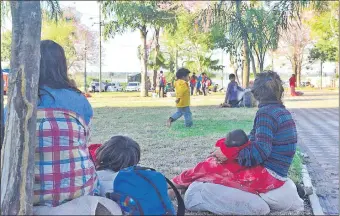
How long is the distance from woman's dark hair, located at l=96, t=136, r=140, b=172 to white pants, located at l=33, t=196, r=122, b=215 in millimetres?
708

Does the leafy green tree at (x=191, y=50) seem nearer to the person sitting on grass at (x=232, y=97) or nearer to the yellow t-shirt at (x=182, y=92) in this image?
the person sitting on grass at (x=232, y=97)

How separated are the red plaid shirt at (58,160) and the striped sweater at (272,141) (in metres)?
1.51

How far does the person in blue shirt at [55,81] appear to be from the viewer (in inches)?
124

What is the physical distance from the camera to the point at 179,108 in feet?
35.5

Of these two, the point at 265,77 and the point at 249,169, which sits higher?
the point at 265,77

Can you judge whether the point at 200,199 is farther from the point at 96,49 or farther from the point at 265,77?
the point at 96,49

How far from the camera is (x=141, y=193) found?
3.28 metres

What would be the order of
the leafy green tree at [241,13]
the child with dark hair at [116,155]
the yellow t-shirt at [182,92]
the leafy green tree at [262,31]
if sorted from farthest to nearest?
the leafy green tree at [262,31]
the leafy green tree at [241,13]
the yellow t-shirt at [182,92]
the child with dark hair at [116,155]

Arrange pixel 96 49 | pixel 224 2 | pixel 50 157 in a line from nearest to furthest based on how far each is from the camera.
Answer: pixel 50 157 < pixel 224 2 < pixel 96 49

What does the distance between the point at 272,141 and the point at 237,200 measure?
0.54 metres

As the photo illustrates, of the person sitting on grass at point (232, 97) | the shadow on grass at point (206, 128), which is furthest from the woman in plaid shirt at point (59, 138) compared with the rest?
the person sitting on grass at point (232, 97)

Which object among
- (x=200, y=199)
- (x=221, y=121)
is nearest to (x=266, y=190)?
(x=200, y=199)

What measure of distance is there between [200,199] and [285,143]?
81cm

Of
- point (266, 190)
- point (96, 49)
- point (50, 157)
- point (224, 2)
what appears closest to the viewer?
point (50, 157)
